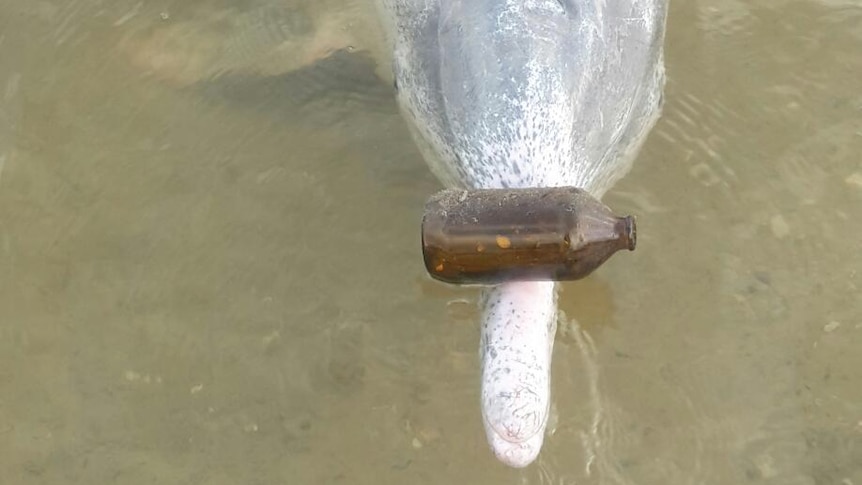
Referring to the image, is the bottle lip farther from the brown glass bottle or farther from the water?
the water

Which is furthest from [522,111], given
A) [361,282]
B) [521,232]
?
[361,282]

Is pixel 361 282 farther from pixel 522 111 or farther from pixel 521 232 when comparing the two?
pixel 521 232

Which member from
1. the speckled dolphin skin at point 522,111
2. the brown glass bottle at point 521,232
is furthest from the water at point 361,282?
the brown glass bottle at point 521,232

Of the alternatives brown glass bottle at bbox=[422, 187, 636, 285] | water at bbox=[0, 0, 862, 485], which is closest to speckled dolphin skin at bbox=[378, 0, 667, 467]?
brown glass bottle at bbox=[422, 187, 636, 285]

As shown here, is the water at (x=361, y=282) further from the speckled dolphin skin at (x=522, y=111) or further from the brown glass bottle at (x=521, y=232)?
the brown glass bottle at (x=521, y=232)

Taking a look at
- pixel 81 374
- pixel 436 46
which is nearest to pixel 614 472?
pixel 436 46

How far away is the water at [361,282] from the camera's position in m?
3.25

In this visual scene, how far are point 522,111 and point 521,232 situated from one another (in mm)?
477

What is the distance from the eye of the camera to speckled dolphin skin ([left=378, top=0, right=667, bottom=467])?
88.4 inches

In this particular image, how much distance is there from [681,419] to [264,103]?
2.10 m

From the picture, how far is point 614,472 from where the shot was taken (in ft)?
10.3

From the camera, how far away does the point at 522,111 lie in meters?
2.47

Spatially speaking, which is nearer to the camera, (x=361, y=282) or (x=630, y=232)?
(x=630, y=232)

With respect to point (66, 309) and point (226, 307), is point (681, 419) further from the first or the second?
point (66, 309)
